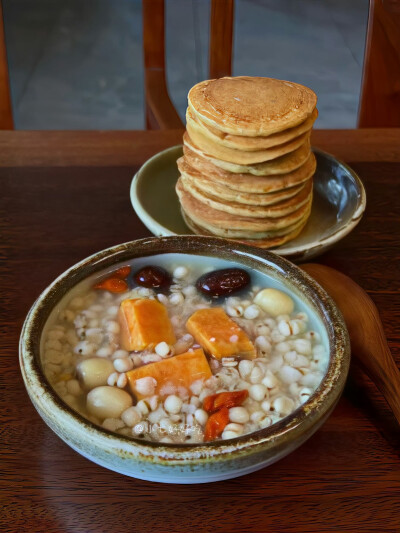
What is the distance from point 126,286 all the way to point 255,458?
31 centimetres

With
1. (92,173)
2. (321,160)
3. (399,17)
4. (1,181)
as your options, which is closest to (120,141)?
(92,173)

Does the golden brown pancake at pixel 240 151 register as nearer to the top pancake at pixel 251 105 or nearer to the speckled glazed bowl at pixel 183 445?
the top pancake at pixel 251 105

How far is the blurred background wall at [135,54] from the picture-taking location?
352 centimetres

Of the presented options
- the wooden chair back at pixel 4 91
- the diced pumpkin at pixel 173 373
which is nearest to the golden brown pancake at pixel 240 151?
the diced pumpkin at pixel 173 373

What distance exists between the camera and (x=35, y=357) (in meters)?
0.62

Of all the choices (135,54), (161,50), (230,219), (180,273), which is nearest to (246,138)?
(230,219)

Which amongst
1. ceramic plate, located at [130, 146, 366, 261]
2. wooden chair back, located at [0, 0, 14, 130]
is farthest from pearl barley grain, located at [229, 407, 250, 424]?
wooden chair back, located at [0, 0, 14, 130]

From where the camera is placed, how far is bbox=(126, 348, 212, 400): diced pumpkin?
646 mm

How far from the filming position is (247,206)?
3.17 ft

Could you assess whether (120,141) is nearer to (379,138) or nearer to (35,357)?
(379,138)

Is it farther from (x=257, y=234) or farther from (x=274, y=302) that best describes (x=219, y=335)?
(x=257, y=234)

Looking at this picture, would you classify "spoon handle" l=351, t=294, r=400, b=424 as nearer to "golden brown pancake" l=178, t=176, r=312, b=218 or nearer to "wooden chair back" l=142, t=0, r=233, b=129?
"golden brown pancake" l=178, t=176, r=312, b=218

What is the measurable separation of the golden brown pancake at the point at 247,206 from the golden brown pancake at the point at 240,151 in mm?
68

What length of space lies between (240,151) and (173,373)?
0.40m
